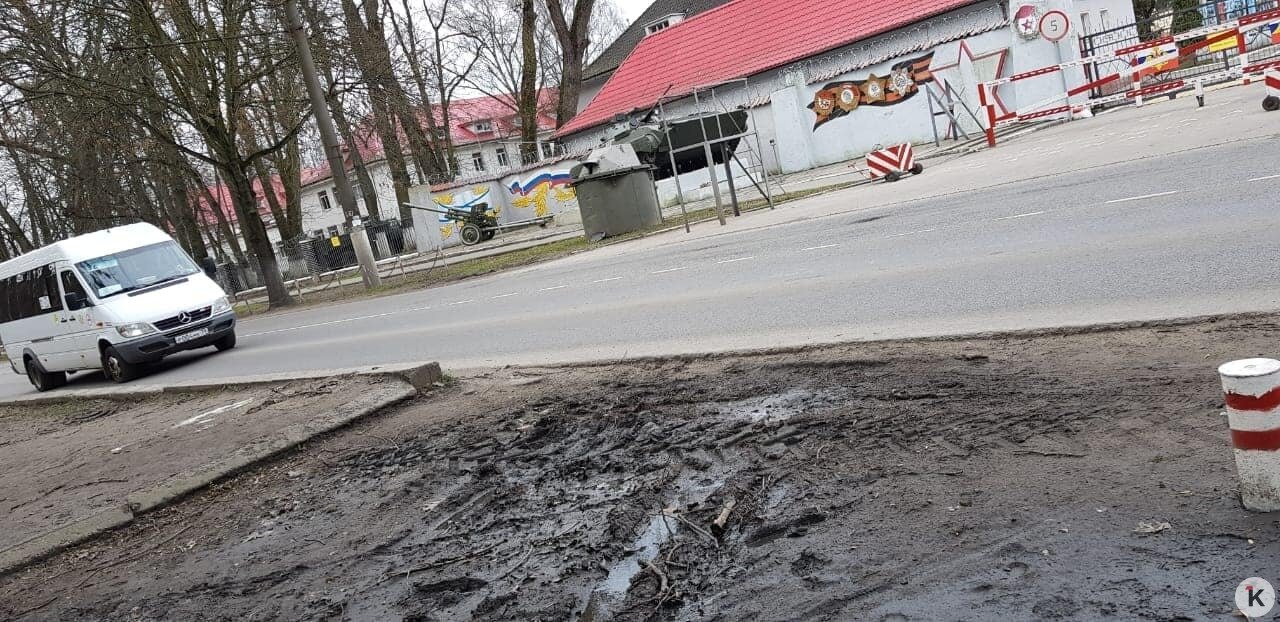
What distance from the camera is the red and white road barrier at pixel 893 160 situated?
20.0 meters

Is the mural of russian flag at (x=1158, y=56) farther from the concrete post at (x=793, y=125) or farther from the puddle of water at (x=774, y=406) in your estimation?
the puddle of water at (x=774, y=406)

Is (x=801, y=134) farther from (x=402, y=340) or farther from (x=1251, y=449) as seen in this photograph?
(x=1251, y=449)

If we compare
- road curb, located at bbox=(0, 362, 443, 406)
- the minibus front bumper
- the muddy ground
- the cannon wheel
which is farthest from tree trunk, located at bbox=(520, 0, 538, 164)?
the muddy ground

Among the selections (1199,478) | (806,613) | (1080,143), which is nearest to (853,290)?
(1199,478)

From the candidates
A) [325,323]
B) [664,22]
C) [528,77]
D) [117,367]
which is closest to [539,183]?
[528,77]

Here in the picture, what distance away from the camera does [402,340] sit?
12.7 m

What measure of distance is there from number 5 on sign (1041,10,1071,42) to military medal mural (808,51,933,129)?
3.27 meters

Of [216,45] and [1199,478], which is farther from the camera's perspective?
[216,45]

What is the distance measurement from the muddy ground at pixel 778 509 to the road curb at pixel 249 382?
1.60 metres

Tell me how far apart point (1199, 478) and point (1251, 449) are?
0.41m

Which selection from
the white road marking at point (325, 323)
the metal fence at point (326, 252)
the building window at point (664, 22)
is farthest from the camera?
the building window at point (664, 22)

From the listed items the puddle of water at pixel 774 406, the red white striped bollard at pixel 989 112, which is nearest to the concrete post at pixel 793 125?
the red white striped bollard at pixel 989 112

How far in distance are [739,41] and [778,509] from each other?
109ft

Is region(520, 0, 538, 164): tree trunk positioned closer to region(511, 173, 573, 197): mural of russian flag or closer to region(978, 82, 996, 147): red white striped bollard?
region(511, 173, 573, 197): mural of russian flag
